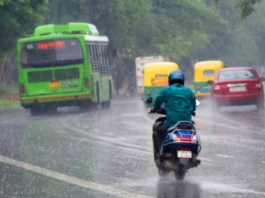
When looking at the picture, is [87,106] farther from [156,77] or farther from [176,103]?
[176,103]

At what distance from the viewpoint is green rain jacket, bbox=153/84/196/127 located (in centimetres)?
1234

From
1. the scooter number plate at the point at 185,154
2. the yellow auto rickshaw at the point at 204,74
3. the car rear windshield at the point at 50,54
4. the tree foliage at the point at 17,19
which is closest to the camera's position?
the scooter number plate at the point at 185,154

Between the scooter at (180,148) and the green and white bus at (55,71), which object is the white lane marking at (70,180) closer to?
the scooter at (180,148)

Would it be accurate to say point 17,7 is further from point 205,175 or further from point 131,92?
point 205,175

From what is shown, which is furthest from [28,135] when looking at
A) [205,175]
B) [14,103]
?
[14,103]

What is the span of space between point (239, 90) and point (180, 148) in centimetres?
1913

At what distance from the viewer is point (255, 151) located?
1633 cm

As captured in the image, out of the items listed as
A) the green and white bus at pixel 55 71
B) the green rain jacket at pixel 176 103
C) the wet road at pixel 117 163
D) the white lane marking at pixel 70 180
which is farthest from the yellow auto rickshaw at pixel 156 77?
the green rain jacket at pixel 176 103

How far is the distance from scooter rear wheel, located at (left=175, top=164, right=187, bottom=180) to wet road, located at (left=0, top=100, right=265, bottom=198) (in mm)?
159

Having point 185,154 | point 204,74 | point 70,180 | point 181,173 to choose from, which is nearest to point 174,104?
point 185,154

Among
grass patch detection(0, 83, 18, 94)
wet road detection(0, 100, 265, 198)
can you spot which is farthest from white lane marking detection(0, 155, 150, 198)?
grass patch detection(0, 83, 18, 94)

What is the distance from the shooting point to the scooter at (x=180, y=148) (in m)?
11.9

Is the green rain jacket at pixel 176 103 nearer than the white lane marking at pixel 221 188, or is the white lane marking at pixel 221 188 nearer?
the white lane marking at pixel 221 188

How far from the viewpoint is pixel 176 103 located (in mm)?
12391
